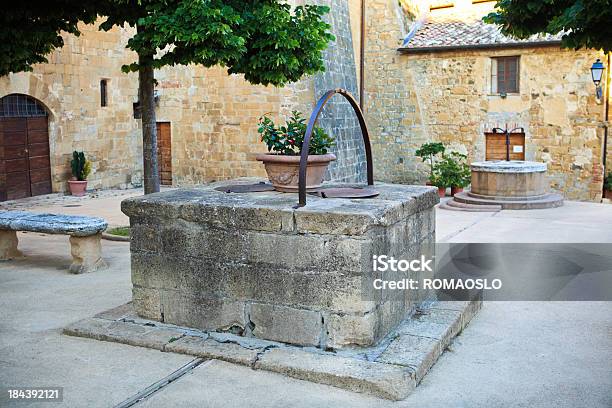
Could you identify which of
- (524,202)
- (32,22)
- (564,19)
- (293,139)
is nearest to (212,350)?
(293,139)

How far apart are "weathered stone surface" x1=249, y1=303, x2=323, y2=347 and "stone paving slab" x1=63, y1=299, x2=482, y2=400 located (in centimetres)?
6

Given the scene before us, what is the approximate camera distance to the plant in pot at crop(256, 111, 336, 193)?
5.54 meters

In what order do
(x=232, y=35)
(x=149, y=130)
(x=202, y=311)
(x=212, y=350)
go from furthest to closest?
(x=149, y=130)
(x=232, y=35)
(x=202, y=311)
(x=212, y=350)

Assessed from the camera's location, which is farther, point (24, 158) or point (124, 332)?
point (24, 158)

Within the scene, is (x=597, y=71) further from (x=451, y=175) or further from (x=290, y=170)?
(x=290, y=170)

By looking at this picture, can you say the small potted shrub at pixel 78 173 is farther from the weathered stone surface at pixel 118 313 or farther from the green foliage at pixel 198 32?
the weathered stone surface at pixel 118 313

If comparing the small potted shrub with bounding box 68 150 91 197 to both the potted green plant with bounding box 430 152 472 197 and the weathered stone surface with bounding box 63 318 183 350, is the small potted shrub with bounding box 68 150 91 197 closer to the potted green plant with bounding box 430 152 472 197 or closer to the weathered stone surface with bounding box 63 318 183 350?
the potted green plant with bounding box 430 152 472 197

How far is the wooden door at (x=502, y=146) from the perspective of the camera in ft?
58.0

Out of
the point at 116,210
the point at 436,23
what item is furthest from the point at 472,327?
the point at 436,23

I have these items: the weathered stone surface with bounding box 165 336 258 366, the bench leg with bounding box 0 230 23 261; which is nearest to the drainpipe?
the bench leg with bounding box 0 230 23 261

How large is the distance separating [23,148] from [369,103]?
9705 millimetres

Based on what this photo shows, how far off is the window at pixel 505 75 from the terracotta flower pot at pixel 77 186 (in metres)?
10.7

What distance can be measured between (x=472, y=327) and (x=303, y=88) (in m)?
11.0

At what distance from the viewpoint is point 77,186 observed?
15531mm
